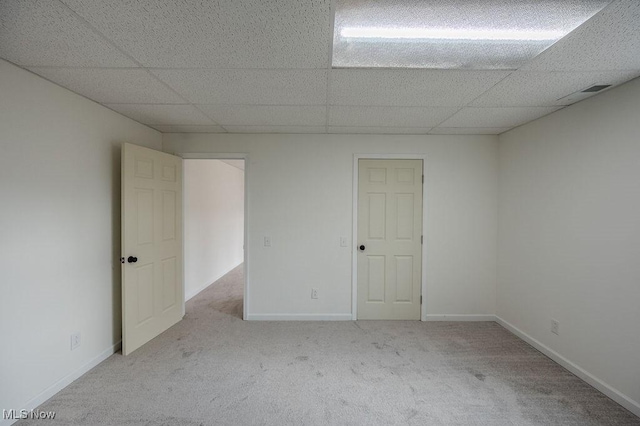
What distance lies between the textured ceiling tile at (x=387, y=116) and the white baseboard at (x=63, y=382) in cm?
310

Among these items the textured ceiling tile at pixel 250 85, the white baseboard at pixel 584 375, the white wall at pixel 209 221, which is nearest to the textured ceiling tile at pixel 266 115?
the textured ceiling tile at pixel 250 85

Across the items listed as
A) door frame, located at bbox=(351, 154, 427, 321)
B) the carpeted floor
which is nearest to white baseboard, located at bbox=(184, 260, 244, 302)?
the carpeted floor

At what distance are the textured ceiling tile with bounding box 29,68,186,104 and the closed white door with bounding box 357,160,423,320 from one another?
2253 mm

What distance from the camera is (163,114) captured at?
267cm

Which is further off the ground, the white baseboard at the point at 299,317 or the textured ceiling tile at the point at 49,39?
the textured ceiling tile at the point at 49,39

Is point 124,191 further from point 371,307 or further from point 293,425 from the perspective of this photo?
point 371,307

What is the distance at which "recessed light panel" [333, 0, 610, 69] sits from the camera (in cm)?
124

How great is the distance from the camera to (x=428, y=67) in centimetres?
174

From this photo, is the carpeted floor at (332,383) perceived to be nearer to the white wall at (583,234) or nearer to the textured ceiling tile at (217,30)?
the white wall at (583,234)

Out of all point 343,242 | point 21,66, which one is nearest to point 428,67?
point 343,242

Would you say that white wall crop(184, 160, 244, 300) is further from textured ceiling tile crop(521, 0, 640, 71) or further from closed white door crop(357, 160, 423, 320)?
textured ceiling tile crop(521, 0, 640, 71)

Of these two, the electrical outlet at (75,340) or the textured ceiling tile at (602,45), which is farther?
the electrical outlet at (75,340)

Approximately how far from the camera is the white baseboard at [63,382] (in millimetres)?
1817

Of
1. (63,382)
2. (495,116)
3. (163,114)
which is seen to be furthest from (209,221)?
(495,116)
